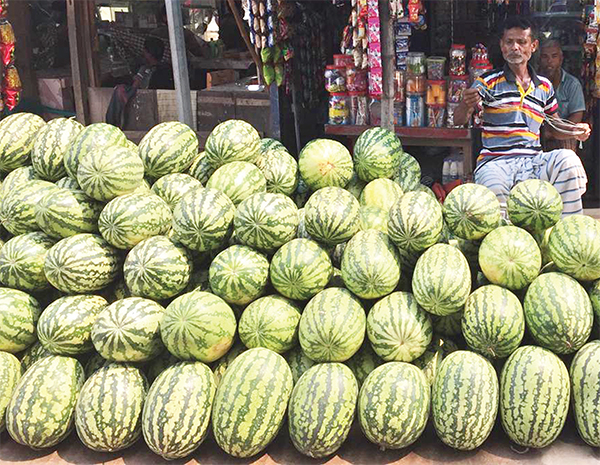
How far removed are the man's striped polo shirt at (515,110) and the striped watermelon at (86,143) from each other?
2.60 m

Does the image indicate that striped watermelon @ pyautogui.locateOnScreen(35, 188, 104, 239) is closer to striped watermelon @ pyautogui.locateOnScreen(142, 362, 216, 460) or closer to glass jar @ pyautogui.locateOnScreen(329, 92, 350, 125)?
striped watermelon @ pyautogui.locateOnScreen(142, 362, 216, 460)

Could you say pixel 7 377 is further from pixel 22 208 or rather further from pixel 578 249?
pixel 578 249

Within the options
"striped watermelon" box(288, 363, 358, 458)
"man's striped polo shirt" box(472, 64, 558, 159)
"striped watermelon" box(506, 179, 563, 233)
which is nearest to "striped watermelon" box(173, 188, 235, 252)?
"striped watermelon" box(288, 363, 358, 458)

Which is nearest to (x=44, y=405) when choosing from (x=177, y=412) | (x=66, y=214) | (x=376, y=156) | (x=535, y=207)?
(x=177, y=412)

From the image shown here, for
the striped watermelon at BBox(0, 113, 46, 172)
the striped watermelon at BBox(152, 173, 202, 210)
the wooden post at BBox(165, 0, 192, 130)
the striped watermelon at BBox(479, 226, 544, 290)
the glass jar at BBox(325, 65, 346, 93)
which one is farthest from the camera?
the glass jar at BBox(325, 65, 346, 93)

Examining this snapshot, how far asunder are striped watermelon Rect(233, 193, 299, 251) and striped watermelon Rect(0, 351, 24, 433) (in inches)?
45.5

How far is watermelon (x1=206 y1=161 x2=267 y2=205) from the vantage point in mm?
2934

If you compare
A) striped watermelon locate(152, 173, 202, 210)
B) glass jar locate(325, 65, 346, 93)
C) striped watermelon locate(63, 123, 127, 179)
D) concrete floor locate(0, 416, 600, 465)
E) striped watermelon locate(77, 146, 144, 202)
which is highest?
glass jar locate(325, 65, 346, 93)

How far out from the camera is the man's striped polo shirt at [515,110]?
13.8 feet

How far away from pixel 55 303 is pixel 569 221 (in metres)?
2.28

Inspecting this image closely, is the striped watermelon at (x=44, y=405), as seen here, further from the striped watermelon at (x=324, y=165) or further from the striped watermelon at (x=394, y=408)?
the striped watermelon at (x=324, y=165)

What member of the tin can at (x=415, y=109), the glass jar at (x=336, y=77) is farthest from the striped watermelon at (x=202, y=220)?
the tin can at (x=415, y=109)

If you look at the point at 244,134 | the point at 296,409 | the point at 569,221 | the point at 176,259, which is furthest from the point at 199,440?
the point at 569,221

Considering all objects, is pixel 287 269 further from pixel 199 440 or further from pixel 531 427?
pixel 531 427
